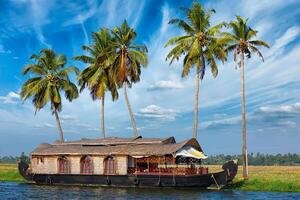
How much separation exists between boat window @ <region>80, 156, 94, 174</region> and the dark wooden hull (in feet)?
2.28

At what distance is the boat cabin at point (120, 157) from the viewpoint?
27.1 m

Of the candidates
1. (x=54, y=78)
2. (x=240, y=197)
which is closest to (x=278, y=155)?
(x=54, y=78)

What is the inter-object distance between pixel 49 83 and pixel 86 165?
11.1m

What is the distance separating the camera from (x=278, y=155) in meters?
125

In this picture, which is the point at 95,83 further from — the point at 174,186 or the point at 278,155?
the point at 278,155

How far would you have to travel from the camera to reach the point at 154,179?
1048 inches

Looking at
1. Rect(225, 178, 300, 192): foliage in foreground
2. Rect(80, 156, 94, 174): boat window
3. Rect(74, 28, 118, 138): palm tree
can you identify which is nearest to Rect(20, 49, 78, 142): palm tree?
Rect(74, 28, 118, 138): palm tree

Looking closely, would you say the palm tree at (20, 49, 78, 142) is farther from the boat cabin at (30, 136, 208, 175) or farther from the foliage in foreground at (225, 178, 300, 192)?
the foliage in foreground at (225, 178, 300, 192)

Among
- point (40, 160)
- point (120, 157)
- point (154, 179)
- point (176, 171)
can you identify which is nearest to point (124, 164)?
point (120, 157)

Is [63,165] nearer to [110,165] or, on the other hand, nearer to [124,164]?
[110,165]

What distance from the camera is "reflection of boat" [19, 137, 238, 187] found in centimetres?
2592

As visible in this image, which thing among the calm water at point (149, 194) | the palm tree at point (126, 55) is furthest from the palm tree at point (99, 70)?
the calm water at point (149, 194)

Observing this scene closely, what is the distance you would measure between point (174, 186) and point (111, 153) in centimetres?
532

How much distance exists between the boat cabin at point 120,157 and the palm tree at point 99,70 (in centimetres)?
569
